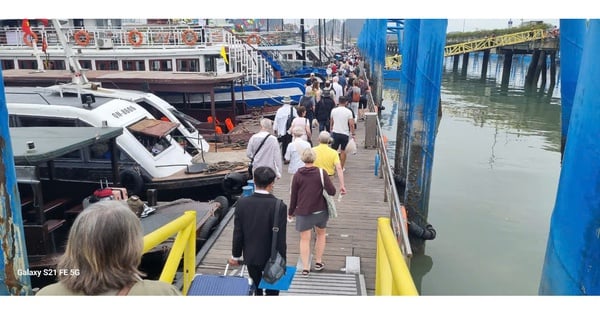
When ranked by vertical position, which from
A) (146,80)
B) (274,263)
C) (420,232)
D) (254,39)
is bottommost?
(420,232)

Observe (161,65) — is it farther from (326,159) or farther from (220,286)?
(220,286)

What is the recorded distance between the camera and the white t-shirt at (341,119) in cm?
872

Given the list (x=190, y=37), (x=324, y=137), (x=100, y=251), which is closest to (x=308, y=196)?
(x=324, y=137)

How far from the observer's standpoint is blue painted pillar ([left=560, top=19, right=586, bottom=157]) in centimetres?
703

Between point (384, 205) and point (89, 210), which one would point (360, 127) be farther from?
point (89, 210)

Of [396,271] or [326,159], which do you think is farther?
[326,159]

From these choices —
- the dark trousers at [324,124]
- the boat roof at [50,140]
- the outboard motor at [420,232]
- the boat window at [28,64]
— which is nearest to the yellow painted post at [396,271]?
the boat roof at [50,140]

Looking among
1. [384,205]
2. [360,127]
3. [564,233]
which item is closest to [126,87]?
[360,127]

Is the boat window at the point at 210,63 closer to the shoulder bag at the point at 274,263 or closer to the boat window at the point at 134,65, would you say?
the boat window at the point at 134,65

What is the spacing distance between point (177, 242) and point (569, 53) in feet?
24.4

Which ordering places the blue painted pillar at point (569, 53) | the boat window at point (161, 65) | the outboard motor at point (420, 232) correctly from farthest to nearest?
the boat window at point (161, 65)
the outboard motor at point (420, 232)
the blue painted pillar at point (569, 53)

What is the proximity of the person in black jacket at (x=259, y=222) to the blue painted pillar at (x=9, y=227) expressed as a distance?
5.41 ft

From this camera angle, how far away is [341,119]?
28.7 ft

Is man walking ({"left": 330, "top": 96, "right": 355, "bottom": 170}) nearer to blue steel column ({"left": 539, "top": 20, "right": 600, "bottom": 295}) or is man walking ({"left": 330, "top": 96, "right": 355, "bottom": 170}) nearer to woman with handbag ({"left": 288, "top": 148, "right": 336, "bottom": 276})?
woman with handbag ({"left": 288, "top": 148, "right": 336, "bottom": 276})
